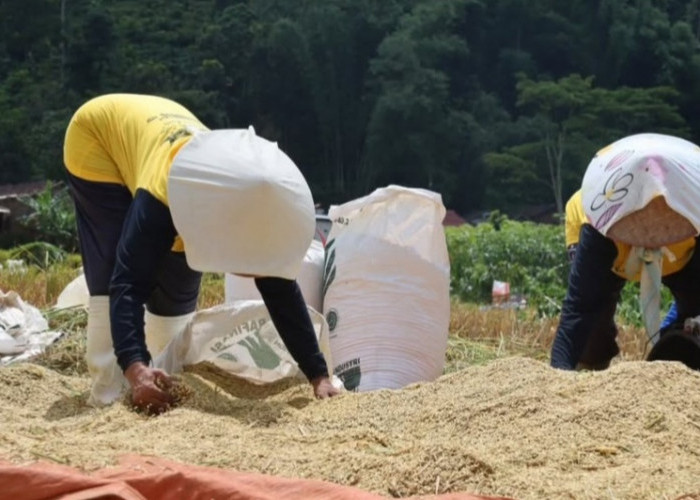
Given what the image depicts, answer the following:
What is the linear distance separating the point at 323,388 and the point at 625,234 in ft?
2.90

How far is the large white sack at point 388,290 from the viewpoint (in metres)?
3.77

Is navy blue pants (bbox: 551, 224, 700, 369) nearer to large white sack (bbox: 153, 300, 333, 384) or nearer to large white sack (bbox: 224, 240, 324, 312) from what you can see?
large white sack (bbox: 153, 300, 333, 384)

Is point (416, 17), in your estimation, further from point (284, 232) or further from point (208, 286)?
point (284, 232)

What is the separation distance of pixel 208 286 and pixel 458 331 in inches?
53.5

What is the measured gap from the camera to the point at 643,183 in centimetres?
322

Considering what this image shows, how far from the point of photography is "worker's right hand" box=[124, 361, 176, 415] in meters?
2.80

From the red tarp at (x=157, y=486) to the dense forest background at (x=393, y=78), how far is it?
23.9 meters

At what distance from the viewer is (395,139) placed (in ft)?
93.2

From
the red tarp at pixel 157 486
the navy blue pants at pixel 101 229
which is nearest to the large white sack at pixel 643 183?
the navy blue pants at pixel 101 229

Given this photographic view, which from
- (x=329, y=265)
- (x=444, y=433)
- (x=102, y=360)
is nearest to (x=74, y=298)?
(x=329, y=265)

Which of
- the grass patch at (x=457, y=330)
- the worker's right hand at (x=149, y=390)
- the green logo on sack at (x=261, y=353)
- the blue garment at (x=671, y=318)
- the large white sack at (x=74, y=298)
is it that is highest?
the worker's right hand at (x=149, y=390)

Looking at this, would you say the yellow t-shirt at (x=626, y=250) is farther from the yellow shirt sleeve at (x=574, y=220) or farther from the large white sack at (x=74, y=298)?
the large white sack at (x=74, y=298)

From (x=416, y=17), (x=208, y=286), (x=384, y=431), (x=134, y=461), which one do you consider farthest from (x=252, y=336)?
(x=416, y=17)

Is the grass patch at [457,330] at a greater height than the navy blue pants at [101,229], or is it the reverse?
the navy blue pants at [101,229]
